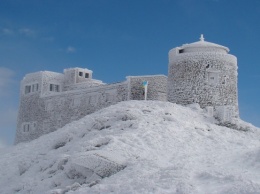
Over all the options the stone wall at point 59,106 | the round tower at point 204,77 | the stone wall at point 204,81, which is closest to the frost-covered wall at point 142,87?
the stone wall at point 59,106

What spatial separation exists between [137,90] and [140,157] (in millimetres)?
20535

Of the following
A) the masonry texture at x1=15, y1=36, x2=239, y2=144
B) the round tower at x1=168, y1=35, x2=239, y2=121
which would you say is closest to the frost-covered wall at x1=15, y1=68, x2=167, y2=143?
the masonry texture at x1=15, y1=36, x2=239, y2=144

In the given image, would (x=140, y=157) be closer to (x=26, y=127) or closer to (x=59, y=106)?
(x=59, y=106)

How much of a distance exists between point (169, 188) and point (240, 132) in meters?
18.7

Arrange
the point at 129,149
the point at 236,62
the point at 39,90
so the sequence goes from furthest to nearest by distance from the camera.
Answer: the point at 39,90 → the point at 236,62 → the point at 129,149

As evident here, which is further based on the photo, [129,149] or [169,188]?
[129,149]

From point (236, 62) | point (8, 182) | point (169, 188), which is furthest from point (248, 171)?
point (236, 62)

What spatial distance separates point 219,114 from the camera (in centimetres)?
3650

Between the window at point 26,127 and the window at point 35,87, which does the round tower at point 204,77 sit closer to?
the window at point 35,87

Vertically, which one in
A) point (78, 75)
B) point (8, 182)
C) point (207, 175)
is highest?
point (78, 75)

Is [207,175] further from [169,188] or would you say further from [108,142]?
[108,142]

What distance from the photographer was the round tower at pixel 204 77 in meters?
38.3

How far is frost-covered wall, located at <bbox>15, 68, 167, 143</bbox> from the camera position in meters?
42.4

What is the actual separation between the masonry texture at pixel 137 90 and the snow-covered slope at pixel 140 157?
315 centimetres
